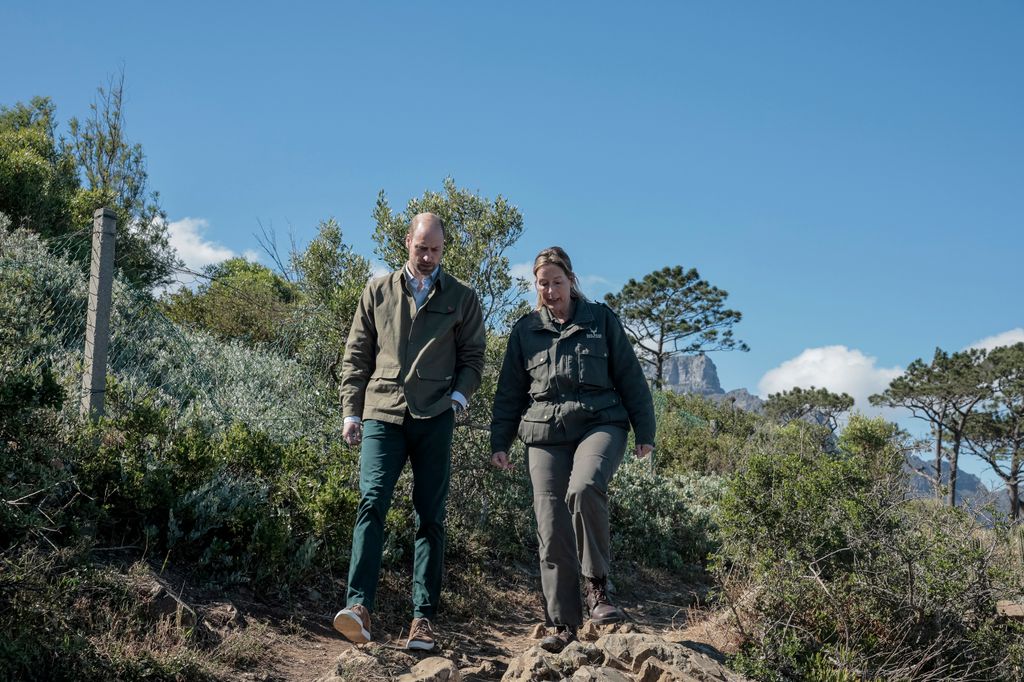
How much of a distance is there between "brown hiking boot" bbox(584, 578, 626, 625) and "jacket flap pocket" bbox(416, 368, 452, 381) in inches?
50.2

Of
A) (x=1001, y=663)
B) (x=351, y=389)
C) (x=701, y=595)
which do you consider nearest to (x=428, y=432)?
(x=351, y=389)

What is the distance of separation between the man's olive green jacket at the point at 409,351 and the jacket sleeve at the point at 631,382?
733mm

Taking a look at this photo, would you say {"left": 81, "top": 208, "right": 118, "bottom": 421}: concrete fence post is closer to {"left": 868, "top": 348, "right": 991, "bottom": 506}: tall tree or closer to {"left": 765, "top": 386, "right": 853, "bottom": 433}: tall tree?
{"left": 868, "top": 348, "right": 991, "bottom": 506}: tall tree

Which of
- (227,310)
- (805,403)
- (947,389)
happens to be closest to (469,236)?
(227,310)

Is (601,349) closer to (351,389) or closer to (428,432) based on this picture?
(428,432)

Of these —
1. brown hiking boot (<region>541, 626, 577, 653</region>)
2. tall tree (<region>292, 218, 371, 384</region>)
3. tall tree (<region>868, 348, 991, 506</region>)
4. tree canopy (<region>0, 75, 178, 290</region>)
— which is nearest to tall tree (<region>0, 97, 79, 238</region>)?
tree canopy (<region>0, 75, 178, 290</region>)

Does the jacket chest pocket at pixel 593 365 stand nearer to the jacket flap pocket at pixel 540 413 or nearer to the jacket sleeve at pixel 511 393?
the jacket flap pocket at pixel 540 413

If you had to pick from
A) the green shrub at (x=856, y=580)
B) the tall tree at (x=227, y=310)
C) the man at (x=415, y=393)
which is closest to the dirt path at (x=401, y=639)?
the man at (x=415, y=393)

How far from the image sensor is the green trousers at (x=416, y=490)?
4023mm

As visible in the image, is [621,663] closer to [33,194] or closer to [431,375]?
[431,375]

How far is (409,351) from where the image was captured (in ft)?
14.0

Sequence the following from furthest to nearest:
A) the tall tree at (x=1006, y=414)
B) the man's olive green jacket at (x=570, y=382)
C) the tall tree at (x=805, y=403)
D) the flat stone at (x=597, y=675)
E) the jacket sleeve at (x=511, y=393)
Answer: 1. the tall tree at (x=805, y=403)
2. the tall tree at (x=1006, y=414)
3. the jacket sleeve at (x=511, y=393)
4. the man's olive green jacket at (x=570, y=382)
5. the flat stone at (x=597, y=675)

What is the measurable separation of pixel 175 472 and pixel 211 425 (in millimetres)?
1079

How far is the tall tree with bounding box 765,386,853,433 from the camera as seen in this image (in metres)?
42.0
